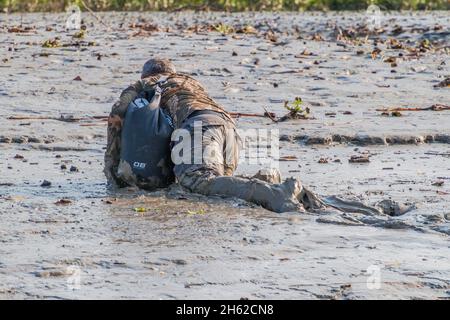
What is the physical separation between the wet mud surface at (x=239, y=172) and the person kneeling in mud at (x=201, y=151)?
127 millimetres

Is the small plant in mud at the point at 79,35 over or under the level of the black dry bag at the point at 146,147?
under

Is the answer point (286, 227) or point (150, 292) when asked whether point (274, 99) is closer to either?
point (286, 227)

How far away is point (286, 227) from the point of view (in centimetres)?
760

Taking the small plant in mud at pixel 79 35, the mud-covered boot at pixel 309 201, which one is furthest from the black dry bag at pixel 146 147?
the small plant in mud at pixel 79 35

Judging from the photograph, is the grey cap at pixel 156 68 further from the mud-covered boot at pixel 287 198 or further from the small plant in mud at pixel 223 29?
Result: the small plant in mud at pixel 223 29

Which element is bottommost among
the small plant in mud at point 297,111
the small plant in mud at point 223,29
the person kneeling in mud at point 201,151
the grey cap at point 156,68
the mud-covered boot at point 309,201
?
the small plant in mud at point 223,29

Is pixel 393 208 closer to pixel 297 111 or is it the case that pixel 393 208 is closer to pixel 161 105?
pixel 161 105

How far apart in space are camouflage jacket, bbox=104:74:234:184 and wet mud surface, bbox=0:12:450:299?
28 centimetres

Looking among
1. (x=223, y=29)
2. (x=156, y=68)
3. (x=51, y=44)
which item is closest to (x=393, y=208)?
(x=156, y=68)

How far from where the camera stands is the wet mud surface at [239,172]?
638 cm

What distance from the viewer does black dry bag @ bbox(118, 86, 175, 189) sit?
28.4 feet

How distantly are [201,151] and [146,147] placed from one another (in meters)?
0.44

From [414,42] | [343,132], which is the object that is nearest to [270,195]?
[343,132]

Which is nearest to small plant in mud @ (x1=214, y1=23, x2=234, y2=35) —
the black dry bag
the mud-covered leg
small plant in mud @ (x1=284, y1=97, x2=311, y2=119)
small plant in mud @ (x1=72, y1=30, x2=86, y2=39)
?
small plant in mud @ (x1=72, y1=30, x2=86, y2=39)
